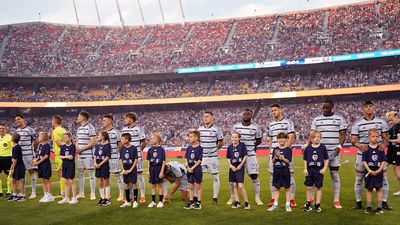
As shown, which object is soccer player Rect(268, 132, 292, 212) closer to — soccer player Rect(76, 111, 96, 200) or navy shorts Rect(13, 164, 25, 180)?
soccer player Rect(76, 111, 96, 200)

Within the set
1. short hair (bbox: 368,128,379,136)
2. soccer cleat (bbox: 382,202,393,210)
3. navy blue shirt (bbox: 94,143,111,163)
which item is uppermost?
short hair (bbox: 368,128,379,136)

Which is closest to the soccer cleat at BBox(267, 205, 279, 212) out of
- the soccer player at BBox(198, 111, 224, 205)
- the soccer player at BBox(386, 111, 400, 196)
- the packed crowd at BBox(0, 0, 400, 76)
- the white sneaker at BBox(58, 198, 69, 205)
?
the soccer player at BBox(198, 111, 224, 205)

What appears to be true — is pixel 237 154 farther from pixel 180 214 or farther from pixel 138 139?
pixel 138 139

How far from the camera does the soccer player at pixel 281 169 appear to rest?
9634mm

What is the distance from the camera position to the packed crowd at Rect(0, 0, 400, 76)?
157ft

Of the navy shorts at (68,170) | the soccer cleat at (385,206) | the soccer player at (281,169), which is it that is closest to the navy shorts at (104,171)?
the navy shorts at (68,170)

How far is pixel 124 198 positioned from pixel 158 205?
137 centimetres

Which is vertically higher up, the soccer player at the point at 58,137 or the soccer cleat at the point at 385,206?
the soccer player at the point at 58,137

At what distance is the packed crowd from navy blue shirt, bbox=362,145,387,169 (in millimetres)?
37232

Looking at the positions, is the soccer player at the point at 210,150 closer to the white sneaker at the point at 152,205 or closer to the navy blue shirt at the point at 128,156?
the white sneaker at the point at 152,205

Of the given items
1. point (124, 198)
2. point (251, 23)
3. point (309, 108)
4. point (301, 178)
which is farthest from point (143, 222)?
point (251, 23)

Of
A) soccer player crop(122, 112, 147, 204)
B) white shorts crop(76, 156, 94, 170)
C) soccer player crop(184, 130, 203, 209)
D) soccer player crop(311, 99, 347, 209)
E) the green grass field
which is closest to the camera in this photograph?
the green grass field

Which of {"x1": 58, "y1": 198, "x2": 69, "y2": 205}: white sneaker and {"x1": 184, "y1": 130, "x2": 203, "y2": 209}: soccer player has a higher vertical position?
{"x1": 184, "y1": 130, "x2": 203, "y2": 209}: soccer player

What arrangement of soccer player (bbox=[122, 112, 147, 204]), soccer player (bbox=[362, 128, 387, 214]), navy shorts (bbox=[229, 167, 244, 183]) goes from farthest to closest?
1. soccer player (bbox=[122, 112, 147, 204])
2. navy shorts (bbox=[229, 167, 244, 183])
3. soccer player (bbox=[362, 128, 387, 214])
